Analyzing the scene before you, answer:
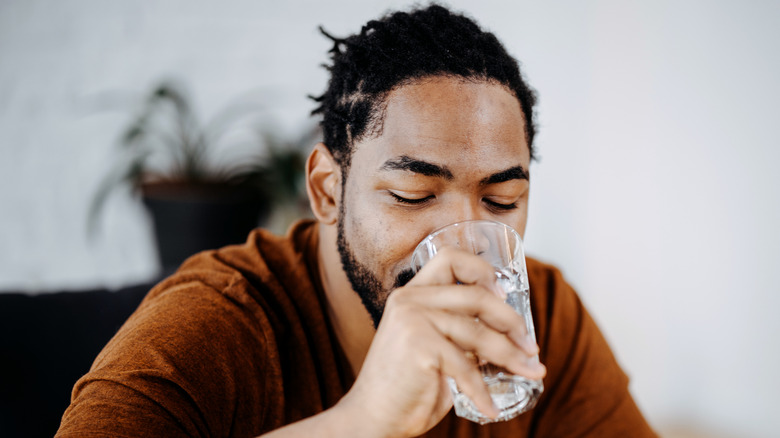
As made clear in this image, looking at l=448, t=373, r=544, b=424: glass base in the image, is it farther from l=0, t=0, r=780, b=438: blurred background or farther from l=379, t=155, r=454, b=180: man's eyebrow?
l=0, t=0, r=780, b=438: blurred background

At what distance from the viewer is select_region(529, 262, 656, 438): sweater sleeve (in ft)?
3.84

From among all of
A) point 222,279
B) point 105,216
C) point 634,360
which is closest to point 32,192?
point 105,216

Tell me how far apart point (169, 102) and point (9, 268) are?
1065 millimetres

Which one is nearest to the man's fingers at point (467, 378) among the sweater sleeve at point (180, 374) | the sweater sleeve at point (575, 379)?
the sweater sleeve at point (180, 374)

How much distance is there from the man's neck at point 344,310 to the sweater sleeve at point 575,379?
15.5 inches

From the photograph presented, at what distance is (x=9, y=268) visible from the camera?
2.45 m

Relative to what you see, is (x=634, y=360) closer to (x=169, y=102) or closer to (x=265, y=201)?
(x=265, y=201)

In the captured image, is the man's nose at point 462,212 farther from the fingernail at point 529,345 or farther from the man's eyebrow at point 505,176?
the fingernail at point 529,345

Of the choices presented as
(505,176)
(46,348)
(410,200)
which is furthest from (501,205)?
(46,348)

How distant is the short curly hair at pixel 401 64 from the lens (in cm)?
99

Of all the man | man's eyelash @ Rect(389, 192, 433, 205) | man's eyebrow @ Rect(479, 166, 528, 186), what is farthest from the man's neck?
man's eyebrow @ Rect(479, 166, 528, 186)

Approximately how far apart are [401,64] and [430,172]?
23cm

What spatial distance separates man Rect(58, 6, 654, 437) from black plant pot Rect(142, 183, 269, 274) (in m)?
0.83

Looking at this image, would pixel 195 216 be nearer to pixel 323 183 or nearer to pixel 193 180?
pixel 193 180
